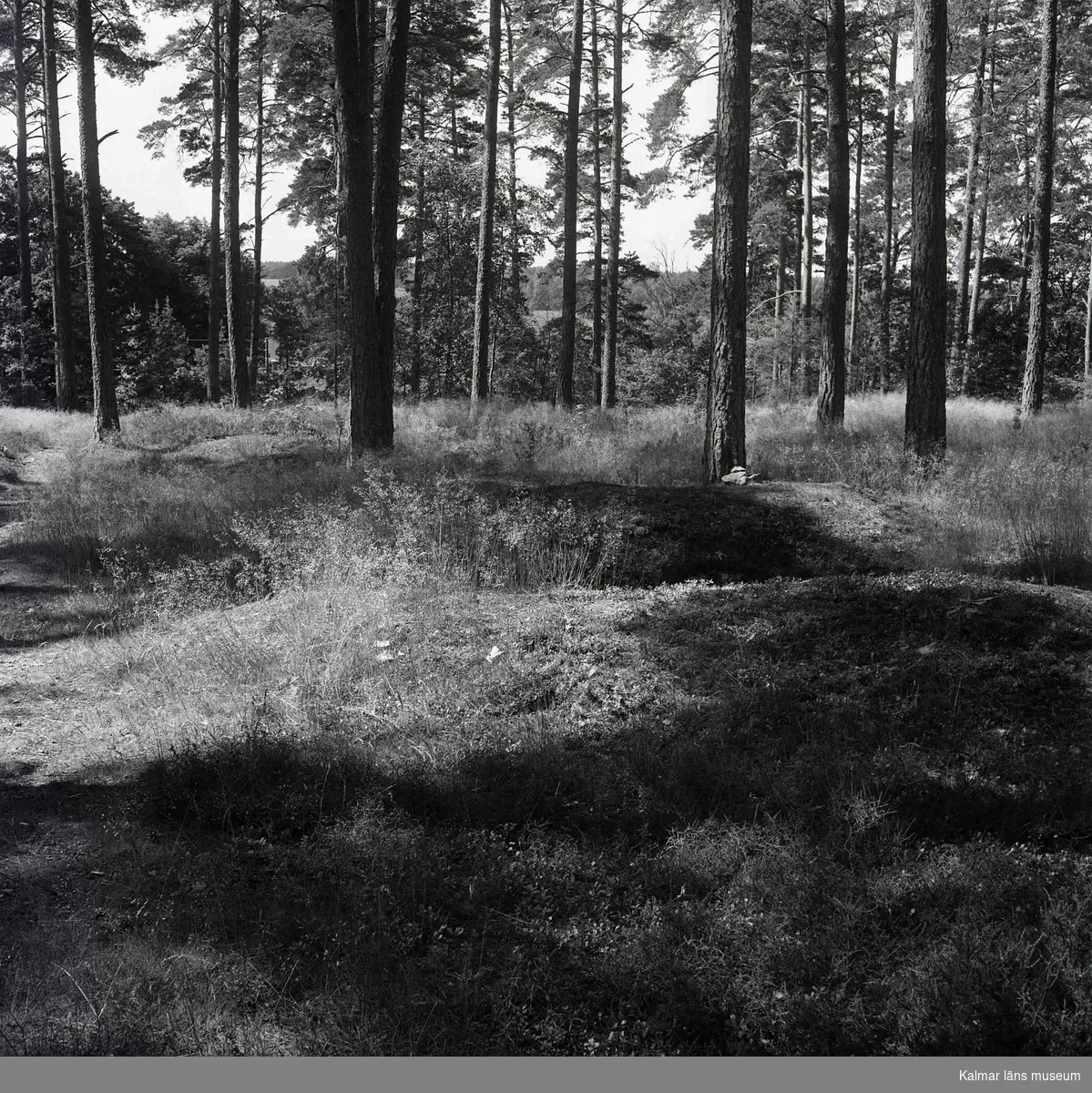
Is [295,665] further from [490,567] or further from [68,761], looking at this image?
[490,567]

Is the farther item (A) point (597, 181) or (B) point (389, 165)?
(A) point (597, 181)

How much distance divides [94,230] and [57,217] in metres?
7.11

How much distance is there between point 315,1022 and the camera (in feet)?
9.03

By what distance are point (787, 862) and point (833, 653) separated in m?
1.76

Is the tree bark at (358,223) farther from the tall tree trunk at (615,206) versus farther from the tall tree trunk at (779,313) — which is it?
the tall tree trunk at (779,313)

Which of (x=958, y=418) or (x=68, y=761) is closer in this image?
(x=68, y=761)

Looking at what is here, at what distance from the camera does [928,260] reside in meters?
11.6

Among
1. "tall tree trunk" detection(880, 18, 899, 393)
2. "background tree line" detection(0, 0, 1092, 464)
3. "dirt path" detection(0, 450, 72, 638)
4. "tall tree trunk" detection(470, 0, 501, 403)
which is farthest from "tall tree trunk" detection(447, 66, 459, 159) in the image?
"dirt path" detection(0, 450, 72, 638)

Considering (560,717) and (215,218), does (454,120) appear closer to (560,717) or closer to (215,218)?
(215,218)

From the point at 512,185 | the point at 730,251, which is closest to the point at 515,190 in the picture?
the point at 512,185

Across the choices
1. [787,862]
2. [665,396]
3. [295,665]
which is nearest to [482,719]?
[295,665]

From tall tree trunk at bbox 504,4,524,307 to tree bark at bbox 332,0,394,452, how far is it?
35.3ft

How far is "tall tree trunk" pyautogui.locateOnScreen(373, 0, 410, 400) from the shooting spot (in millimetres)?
13344

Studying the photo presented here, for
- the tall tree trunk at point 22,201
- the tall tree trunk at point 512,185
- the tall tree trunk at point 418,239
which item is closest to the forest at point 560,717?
the tall tree trunk at point 512,185
